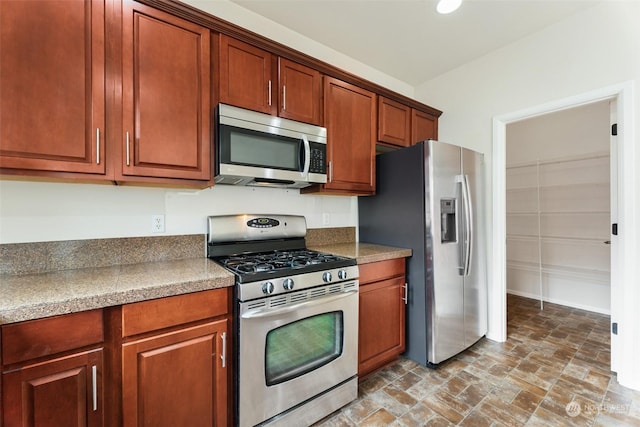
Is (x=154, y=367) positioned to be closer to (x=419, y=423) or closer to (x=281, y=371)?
(x=281, y=371)

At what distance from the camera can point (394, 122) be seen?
2615mm

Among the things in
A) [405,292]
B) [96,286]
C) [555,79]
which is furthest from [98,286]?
[555,79]

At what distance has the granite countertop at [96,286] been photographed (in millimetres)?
970

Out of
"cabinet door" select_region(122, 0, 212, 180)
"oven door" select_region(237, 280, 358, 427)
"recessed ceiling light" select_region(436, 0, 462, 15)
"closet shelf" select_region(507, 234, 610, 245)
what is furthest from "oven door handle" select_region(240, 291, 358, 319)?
"closet shelf" select_region(507, 234, 610, 245)

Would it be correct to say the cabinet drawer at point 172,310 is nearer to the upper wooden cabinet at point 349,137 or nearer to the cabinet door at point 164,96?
the cabinet door at point 164,96

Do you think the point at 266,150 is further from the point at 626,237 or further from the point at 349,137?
the point at 626,237

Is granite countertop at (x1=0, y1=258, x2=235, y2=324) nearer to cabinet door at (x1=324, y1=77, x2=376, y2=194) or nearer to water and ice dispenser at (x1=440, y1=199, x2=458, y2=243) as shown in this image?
cabinet door at (x1=324, y1=77, x2=376, y2=194)

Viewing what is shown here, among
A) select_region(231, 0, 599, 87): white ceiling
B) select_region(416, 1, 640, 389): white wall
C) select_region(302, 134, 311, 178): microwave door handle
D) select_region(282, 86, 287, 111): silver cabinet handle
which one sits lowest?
select_region(302, 134, 311, 178): microwave door handle

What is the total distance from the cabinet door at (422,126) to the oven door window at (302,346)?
2013 millimetres

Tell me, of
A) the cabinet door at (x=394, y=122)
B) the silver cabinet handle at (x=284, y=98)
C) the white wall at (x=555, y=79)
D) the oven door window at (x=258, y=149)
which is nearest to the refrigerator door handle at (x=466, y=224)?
the white wall at (x=555, y=79)

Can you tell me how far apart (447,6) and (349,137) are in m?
1.13

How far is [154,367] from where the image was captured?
1189 mm

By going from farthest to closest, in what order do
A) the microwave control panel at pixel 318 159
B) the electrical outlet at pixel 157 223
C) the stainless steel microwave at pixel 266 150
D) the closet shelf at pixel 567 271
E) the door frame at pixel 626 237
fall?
the closet shelf at pixel 567 271 < the microwave control panel at pixel 318 159 < the door frame at pixel 626 237 < the electrical outlet at pixel 157 223 < the stainless steel microwave at pixel 266 150

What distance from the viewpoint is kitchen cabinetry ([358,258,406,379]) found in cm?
197
